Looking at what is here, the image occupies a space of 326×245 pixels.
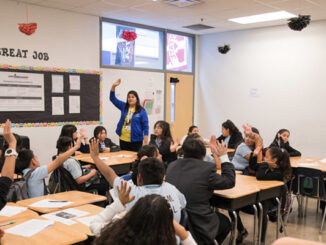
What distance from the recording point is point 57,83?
6449mm

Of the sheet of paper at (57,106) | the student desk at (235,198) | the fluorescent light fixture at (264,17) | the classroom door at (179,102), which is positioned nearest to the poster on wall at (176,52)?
the classroom door at (179,102)

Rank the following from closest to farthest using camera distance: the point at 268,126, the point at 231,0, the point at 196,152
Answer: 1. the point at 196,152
2. the point at 231,0
3. the point at 268,126

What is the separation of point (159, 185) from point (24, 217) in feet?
3.35

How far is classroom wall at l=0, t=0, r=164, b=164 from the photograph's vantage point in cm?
582

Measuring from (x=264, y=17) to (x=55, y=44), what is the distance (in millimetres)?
3880

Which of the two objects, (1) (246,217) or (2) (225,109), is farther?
(2) (225,109)

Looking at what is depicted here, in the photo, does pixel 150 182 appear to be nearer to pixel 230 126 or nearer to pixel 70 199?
pixel 70 199

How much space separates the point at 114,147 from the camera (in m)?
5.84

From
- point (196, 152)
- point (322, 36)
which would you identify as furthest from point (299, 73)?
point (196, 152)

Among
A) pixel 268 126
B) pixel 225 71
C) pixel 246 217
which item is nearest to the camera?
pixel 246 217

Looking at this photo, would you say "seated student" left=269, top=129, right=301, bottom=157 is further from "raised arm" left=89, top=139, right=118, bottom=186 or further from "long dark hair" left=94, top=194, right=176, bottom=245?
"long dark hair" left=94, top=194, right=176, bottom=245

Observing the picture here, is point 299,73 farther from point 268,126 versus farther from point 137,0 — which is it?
point 137,0

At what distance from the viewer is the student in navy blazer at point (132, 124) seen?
5.95m

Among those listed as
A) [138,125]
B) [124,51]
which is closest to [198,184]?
A: [138,125]
